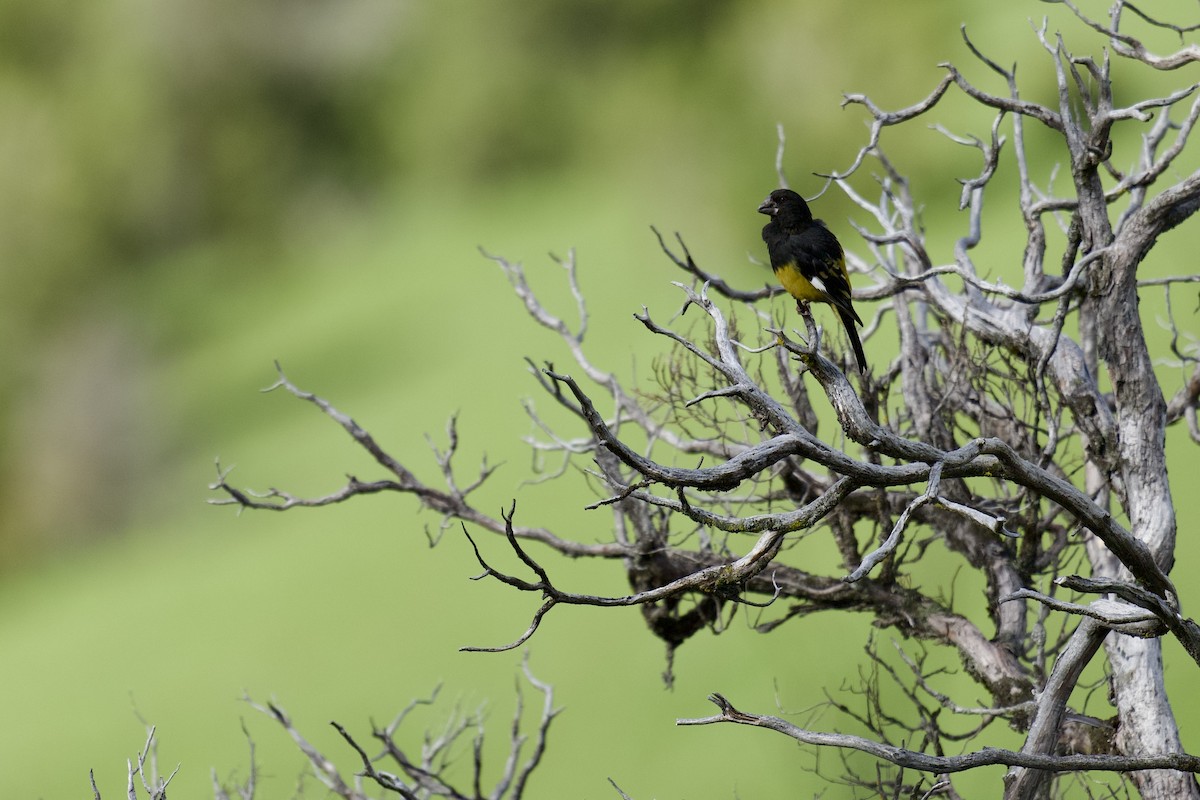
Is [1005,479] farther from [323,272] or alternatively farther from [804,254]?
[323,272]

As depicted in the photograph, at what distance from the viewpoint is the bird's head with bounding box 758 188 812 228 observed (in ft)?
19.6

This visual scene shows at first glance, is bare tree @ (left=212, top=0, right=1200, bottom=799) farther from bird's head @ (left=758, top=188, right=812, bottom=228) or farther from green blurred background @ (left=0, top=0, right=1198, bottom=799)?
green blurred background @ (left=0, top=0, right=1198, bottom=799)

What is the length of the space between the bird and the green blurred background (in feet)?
34.0

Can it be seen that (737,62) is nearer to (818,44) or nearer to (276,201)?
(818,44)

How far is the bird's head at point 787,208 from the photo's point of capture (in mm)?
5985

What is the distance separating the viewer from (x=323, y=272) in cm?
3066

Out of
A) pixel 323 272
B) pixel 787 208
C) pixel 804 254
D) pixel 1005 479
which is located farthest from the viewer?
pixel 323 272

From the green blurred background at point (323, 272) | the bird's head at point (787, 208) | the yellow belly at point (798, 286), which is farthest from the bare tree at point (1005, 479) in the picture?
the green blurred background at point (323, 272)

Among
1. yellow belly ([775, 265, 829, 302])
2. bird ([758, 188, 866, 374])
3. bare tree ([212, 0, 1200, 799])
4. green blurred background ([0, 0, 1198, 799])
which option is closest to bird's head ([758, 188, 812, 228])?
bird ([758, 188, 866, 374])

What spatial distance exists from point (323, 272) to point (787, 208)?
84.7 feet

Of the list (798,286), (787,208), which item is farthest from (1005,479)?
(787,208)

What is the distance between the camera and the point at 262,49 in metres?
26.8

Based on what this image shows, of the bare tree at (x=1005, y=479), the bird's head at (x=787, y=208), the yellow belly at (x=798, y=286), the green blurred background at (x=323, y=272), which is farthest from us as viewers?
the green blurred background at (x=323, y=272)

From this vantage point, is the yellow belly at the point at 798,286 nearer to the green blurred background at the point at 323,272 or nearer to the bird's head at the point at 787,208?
the bird's head at the point at 787,208
